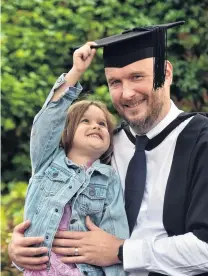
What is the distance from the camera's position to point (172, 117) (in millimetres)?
3068

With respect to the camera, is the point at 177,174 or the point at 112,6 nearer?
the point at 177,174

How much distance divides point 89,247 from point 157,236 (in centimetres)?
28

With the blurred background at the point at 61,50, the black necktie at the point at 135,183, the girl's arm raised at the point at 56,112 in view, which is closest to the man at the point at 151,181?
the black necktie at the point at 135,183

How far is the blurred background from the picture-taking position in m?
5.39

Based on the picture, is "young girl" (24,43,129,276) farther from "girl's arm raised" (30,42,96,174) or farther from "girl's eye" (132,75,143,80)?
"girl's eye" (132,75,143,80)

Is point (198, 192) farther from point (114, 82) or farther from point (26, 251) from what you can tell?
point (26, 251)

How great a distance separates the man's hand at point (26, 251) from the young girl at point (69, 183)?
3 cm

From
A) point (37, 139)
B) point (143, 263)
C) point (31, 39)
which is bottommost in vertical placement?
point (143, 263)

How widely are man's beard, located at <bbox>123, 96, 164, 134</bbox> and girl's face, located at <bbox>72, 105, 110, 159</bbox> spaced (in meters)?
0.13

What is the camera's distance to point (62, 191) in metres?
2.95

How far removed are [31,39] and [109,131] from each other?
8.44ft

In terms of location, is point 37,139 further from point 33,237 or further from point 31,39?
point 31,39

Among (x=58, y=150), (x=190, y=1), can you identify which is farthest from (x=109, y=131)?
(x=190, y=1)

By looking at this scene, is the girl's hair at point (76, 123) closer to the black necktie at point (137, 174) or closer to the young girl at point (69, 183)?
the young girl at point (69, 183)
